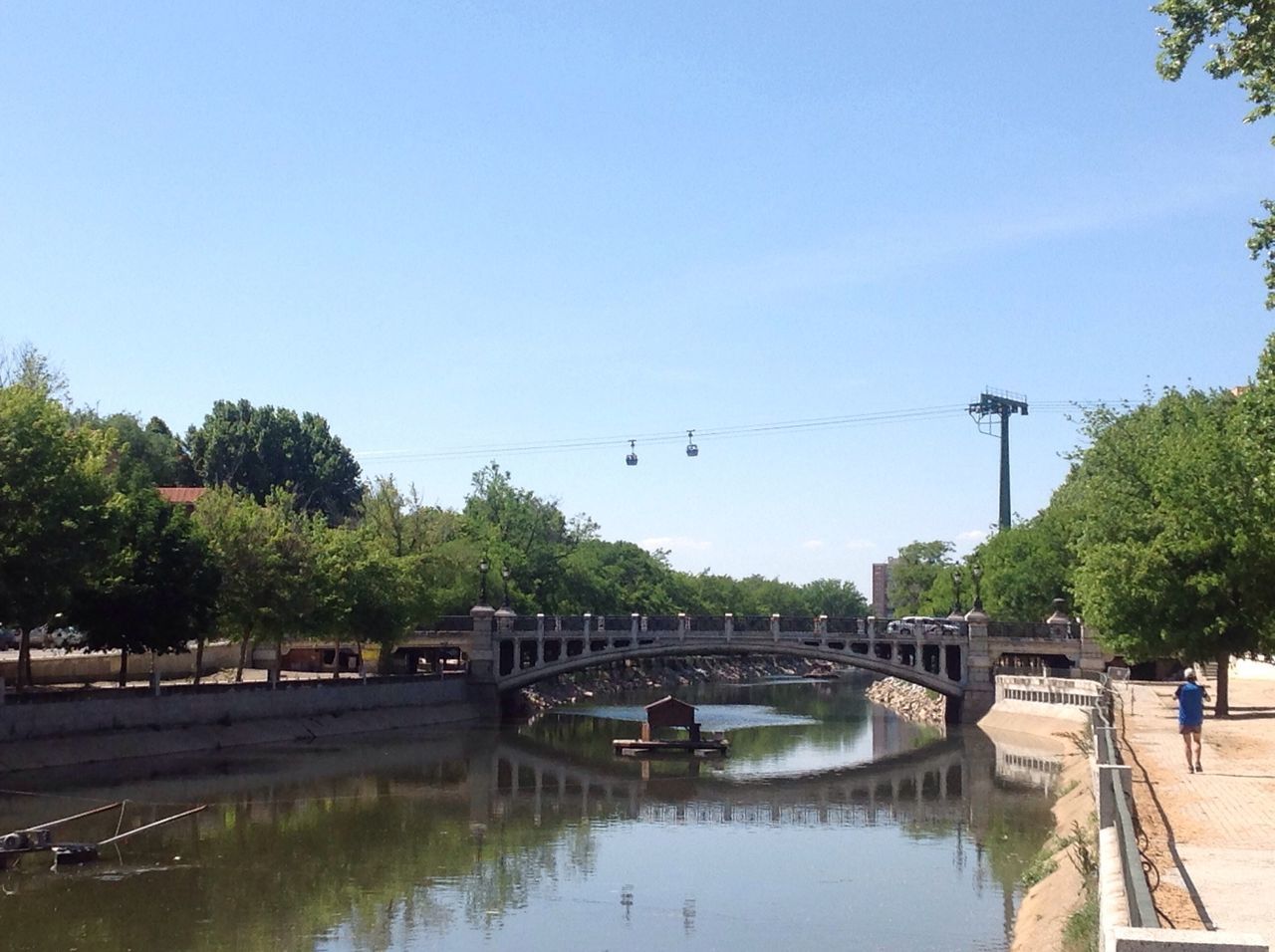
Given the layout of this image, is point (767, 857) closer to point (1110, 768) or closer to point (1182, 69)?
point (1110, 768)

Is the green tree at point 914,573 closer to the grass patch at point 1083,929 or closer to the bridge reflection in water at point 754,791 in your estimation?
the bridge reflection in water at point 754,791

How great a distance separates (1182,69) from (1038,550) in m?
64.8

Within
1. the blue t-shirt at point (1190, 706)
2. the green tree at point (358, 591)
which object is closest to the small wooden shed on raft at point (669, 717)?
the green tree at point (358, 591)

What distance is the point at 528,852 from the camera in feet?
115

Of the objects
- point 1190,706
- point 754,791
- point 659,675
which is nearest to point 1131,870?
point 1190,706

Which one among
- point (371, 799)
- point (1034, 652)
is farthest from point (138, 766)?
point (1034, 652)

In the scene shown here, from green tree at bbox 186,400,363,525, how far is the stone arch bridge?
41030 mm

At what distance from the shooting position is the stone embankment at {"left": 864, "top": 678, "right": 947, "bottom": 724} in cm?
8915

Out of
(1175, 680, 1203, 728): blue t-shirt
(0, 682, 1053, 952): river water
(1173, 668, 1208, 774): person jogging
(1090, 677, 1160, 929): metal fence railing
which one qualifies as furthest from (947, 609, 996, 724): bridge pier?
(1090, 677, 1160, 929): metal fence railing

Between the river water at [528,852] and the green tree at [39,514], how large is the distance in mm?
5615

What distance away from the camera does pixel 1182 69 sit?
23.5 metres

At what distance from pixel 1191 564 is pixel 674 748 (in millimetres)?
22402

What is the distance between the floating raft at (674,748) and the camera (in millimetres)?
60125

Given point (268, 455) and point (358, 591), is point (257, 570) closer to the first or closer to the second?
point (358, 591)
